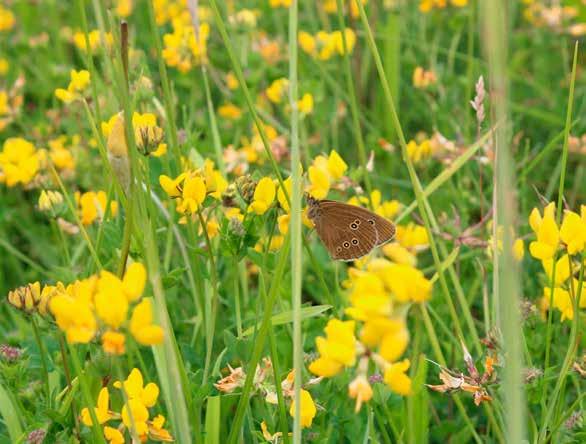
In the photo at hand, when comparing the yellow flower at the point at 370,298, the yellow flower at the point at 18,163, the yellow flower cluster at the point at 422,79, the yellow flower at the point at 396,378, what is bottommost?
the yellow flower cluster at the point at 422,79

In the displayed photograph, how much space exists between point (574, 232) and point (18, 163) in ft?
3.98

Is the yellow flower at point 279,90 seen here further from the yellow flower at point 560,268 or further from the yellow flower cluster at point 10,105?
the yellow flower at point 560,268

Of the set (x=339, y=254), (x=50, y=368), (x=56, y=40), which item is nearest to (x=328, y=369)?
(x=339, y=254)

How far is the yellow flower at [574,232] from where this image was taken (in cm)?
127

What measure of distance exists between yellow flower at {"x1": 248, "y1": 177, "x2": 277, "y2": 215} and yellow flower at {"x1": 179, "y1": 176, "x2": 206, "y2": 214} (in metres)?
0.08

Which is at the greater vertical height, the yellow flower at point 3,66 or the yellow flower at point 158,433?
the yellow flower at point 158,433

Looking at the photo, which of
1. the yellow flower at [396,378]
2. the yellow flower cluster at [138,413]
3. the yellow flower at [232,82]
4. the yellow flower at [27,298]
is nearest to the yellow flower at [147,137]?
the yellow flower at [27,298]

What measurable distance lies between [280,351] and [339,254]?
0.68ft

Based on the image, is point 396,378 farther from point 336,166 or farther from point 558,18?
point 558,18

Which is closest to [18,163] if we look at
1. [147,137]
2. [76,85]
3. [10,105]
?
[76,85]

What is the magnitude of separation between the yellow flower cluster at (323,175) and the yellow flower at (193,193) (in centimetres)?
27

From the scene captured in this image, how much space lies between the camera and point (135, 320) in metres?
0.91

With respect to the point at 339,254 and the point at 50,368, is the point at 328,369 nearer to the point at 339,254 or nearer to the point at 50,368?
the point at 339,254

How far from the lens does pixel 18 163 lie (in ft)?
6.59
